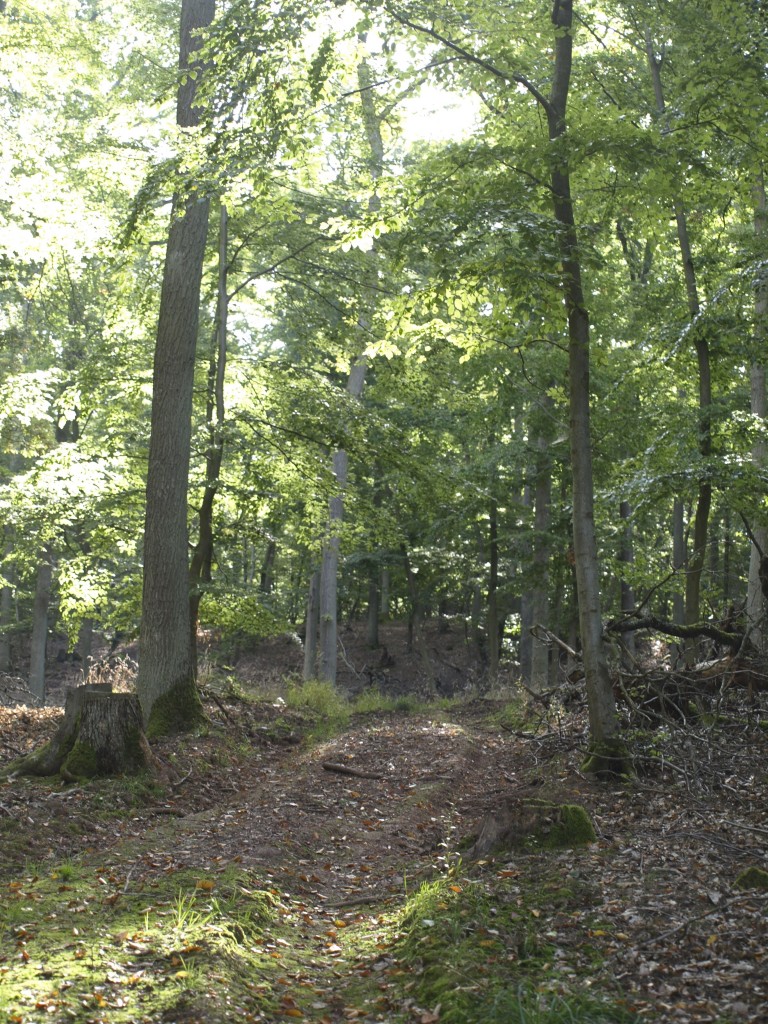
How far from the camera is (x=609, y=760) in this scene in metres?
7.62

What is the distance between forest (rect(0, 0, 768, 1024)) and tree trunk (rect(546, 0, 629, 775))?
4 centimetres

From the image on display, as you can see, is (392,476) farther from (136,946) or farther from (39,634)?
(39,634)

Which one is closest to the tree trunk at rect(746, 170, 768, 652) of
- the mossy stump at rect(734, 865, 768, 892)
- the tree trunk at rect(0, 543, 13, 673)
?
the mossy stump at rect(734, 865, 768, 892)

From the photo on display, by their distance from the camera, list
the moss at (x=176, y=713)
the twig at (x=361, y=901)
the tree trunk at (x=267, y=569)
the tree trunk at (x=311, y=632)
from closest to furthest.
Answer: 1. the twig at (x=361, y=901)
2. the moss at (x=176, y=713)
3. the tree trunk at (x=311, y=632)
4. the tree trunk at (x=267, y=569)

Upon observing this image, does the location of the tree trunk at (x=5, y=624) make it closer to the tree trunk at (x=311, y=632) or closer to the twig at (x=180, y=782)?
the tree trunk at (x=311, y=632)

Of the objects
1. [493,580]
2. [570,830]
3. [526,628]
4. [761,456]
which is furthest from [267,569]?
[570,830]

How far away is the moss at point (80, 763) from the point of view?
754 cm

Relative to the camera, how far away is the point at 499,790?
8.35 metres

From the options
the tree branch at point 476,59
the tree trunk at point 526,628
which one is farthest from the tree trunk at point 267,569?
the tree branch at point 476,59

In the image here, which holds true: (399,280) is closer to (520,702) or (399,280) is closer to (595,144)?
(595,144)

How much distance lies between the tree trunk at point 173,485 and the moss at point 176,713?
0.04ft

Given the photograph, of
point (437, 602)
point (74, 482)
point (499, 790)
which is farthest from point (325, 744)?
point (437, 602)

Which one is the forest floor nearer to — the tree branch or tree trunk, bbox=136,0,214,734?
tree trunk, bbox=136,0,214,734

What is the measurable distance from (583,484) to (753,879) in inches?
155
